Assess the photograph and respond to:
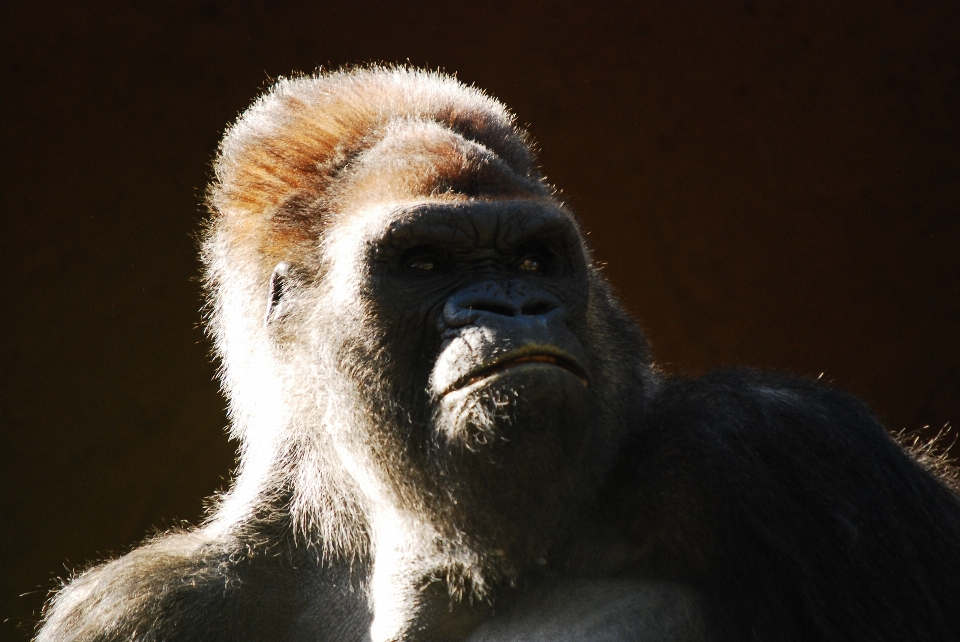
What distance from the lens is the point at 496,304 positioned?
2.50 m

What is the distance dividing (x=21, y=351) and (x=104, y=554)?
1.06m

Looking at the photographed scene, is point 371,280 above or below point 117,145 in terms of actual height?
below

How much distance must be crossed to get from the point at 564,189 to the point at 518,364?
284 centimetres

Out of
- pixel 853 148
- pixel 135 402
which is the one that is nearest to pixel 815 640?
pixel 853 148

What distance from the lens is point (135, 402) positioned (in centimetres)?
492

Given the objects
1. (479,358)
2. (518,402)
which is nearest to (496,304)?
(479,358)

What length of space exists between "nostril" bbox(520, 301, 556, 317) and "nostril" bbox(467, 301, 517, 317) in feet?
0.09

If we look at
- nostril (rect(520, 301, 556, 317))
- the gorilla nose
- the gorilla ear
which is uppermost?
the gorilla ear

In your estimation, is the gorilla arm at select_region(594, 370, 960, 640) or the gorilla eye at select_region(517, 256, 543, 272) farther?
the gorilla eye at select_region(517, 256, 543, 272)

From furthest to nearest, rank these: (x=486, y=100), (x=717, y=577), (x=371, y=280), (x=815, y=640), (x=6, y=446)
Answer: (x=6, y=446) → (x=486, y=100) → (x=371, y=280) → (x=717, y=577) → (x=815, y=640)

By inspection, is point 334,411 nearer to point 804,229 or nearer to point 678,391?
point 678,391

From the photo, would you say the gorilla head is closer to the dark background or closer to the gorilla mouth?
the gorilla mouth

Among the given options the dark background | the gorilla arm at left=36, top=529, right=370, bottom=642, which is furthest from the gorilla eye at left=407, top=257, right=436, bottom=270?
the dark background

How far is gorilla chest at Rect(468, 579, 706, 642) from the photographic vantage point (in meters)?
2.51
